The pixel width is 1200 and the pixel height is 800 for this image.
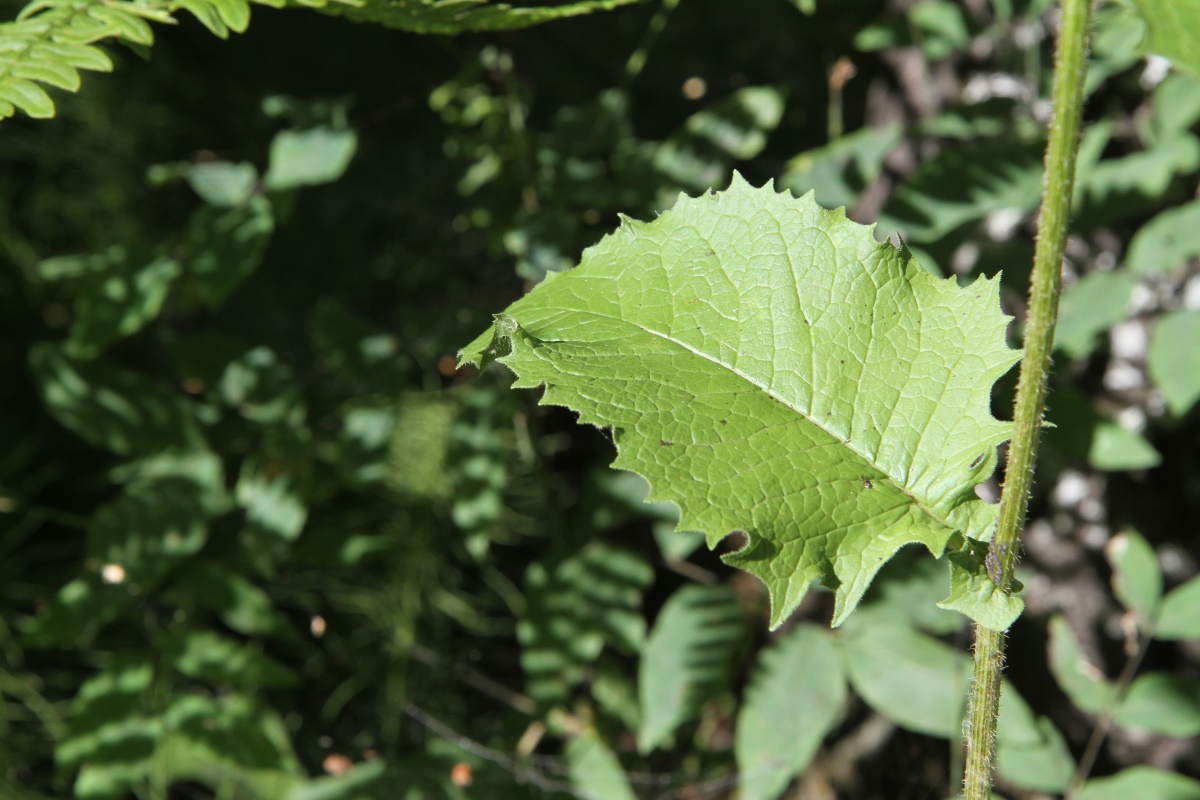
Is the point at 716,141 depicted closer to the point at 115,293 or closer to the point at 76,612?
the point at 115,293

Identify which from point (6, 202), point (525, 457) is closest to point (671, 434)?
point (525, 457)

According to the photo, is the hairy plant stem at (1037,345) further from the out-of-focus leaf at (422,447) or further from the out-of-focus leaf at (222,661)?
the out-of-focus leaf at (422,447)

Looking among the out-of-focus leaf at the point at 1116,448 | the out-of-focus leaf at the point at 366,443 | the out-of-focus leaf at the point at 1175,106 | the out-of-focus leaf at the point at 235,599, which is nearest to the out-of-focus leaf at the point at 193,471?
the out-of-focus leaf at the point at 235,599

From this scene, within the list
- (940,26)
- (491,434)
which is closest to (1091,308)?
(940,26)

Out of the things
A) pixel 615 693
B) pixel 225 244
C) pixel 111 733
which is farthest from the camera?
pixel 615 693

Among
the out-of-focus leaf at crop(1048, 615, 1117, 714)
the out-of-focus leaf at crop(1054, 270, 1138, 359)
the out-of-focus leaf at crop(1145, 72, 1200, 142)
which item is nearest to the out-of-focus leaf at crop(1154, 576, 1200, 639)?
the out-of-focus leaf at crop(1048, 615, 1117, 714)

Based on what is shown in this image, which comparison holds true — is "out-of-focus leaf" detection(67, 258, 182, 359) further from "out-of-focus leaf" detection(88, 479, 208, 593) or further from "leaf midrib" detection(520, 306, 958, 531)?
"leaf midrib" detection(520, 306, 958, 531)
